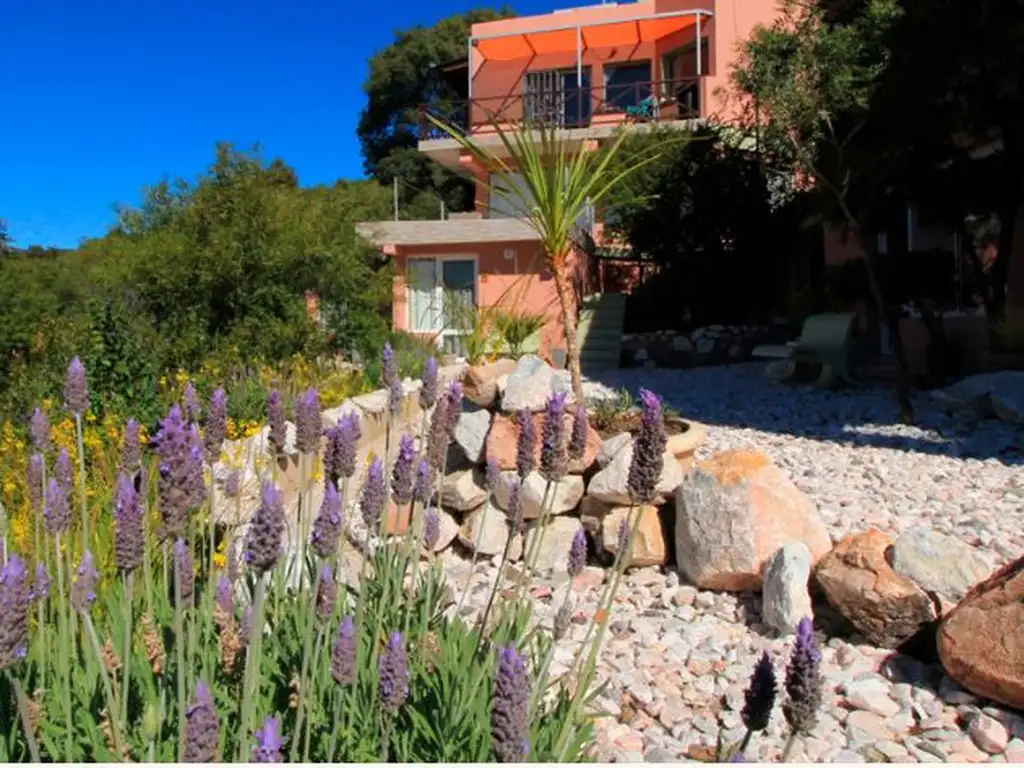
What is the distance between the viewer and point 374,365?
7.95 meters

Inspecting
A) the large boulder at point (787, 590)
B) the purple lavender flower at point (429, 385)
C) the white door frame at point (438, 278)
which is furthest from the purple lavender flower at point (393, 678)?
the white door frame at point (438, 278)

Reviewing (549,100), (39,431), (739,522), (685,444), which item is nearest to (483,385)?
(685,444)

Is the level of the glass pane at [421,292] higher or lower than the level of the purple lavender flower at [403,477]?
higher

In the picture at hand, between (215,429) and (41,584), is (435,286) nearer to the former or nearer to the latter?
(215,429)

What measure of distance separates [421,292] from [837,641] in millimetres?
13252

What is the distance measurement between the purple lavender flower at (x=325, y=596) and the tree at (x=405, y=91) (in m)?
30.7

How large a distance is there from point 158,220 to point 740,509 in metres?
8.53

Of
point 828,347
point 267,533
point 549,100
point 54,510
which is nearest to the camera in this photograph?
point 267,533

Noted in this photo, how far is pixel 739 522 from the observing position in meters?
3.93

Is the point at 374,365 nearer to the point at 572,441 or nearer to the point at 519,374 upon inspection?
the point at 519,374

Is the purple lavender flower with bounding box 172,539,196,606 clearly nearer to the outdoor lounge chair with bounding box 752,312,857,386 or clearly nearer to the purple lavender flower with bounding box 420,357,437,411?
the purple lavender flower with bounding box 420,357,437,411

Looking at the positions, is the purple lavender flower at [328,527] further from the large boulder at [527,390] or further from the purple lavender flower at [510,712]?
the large boulder at [527,390]

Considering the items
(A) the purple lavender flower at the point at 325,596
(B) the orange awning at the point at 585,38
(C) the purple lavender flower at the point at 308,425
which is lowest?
(A) the purple lavender flower at the point at 325,596

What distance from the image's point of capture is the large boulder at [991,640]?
9.12 ft
